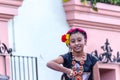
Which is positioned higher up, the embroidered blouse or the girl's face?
the girl's face

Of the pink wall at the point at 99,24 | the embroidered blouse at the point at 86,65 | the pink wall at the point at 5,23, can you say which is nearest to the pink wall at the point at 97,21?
the pink wall at the point at 99,24

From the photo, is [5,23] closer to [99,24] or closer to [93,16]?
[93,16]

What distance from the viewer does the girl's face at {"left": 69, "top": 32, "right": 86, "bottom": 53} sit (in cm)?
759

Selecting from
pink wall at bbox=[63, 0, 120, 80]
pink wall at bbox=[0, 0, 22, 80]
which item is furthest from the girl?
pink wall at bbox=[63, 0, 120, 80]

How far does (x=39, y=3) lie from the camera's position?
12211 mm

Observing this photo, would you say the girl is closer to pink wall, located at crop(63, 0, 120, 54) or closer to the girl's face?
the girl's face

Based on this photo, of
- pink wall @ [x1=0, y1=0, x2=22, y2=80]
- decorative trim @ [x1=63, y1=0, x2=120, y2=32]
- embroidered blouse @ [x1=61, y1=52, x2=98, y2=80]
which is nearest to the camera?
embroidered blouse @ [x1=61, y1=52, x2=98, y2=80]

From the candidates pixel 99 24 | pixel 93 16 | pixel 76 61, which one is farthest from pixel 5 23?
pixel 76 61

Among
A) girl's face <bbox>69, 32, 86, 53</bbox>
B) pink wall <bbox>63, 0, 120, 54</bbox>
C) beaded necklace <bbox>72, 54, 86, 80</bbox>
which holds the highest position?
pink wall <bbox>63, 0, 120, 54</bbox>

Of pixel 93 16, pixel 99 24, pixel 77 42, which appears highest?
pixel 93 16

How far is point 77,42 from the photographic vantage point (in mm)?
7605

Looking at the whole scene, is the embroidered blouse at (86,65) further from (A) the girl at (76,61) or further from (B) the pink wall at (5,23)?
(B) the pink wall at (5,23)

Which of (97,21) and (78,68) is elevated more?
(97,21)

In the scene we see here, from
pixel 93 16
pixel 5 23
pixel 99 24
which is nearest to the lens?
pixel 5 23
